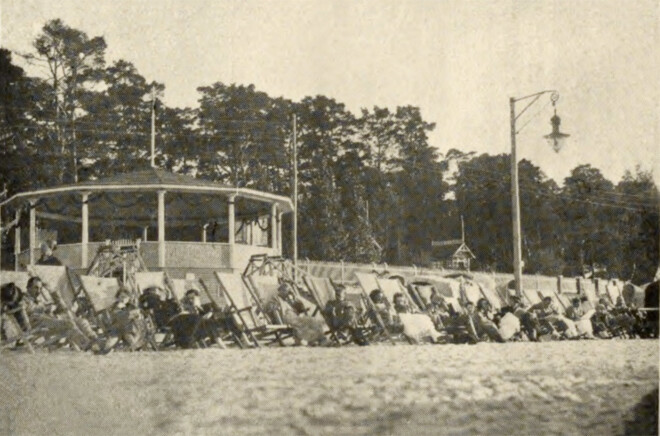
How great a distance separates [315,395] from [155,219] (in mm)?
22354

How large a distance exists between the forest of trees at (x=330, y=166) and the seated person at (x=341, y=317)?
7.62 ft

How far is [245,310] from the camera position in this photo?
11609 mm

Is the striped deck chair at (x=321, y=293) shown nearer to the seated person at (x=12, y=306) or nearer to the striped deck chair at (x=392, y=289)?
the striped deck chair at (x=392, y=289)

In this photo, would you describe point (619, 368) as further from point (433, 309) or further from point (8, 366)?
point (433, 309)

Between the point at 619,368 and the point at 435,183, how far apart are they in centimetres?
885

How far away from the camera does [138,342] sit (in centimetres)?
1036

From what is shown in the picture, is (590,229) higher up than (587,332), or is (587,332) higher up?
(590,229)

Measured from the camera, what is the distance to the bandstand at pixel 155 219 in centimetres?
2077

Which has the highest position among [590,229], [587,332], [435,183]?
[435,183]

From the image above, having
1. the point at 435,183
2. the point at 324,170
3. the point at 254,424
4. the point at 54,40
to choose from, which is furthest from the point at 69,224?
the point at 254,424

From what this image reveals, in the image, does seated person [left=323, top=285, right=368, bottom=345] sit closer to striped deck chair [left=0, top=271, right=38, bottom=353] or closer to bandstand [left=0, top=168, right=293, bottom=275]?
striped deck chair [left=0, top=271, right=38, bottom=353]

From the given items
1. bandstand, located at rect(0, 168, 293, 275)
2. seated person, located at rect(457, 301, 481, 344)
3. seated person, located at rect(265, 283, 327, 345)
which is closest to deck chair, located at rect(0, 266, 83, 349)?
seated person, located at rect(265, 283, 327, 345)

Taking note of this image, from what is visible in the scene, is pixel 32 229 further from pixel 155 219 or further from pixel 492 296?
pixel 492 296

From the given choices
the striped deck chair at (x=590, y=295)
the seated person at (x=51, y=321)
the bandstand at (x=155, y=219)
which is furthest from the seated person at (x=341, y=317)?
the bandstand at (x=155, y=219)
